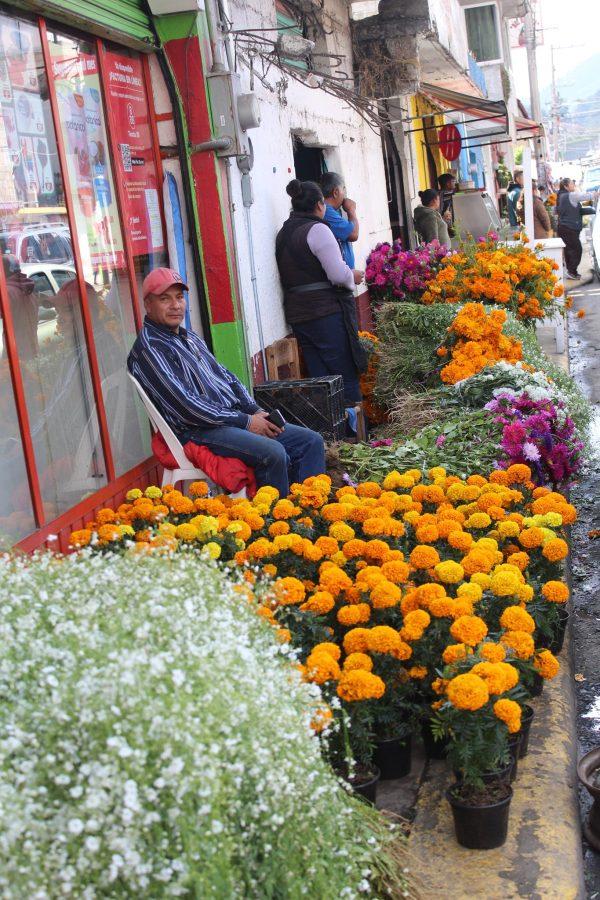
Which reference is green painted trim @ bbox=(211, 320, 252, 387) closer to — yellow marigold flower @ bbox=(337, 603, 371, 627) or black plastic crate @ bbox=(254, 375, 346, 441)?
black plastic crate @ bbox=(254, 375, 346, 441)

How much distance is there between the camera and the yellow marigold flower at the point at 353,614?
11.1 feet

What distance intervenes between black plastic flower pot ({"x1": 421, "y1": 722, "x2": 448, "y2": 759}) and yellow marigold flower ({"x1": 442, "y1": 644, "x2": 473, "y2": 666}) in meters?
0.48

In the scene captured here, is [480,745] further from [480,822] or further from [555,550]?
[555,550]

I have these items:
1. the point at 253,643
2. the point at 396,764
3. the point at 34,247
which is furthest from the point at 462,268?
the point at 253,643

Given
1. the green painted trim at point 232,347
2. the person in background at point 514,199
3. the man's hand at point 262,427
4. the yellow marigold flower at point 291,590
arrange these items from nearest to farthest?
the yellow marigold flower at point 291,590, the man's hand at point 262,427, the green painted trim at point 232,347, the person in background at point 514,199

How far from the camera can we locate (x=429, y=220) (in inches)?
480

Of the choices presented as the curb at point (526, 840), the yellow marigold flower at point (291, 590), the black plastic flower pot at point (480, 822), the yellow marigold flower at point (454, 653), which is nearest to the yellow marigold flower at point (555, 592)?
the curb at point (526, 840)

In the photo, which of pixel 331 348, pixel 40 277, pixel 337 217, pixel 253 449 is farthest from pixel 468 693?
pixel 337 217

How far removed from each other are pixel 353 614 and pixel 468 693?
60cm

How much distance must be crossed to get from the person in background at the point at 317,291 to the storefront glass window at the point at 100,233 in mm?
1939

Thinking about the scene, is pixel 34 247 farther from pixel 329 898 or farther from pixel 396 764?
pixel 329 898

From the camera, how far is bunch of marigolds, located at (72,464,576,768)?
3086 mm

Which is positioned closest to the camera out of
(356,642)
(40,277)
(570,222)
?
(356,642)

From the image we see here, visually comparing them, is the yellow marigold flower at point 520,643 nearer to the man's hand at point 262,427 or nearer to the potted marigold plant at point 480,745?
the potted marigold plant at point 480,745
